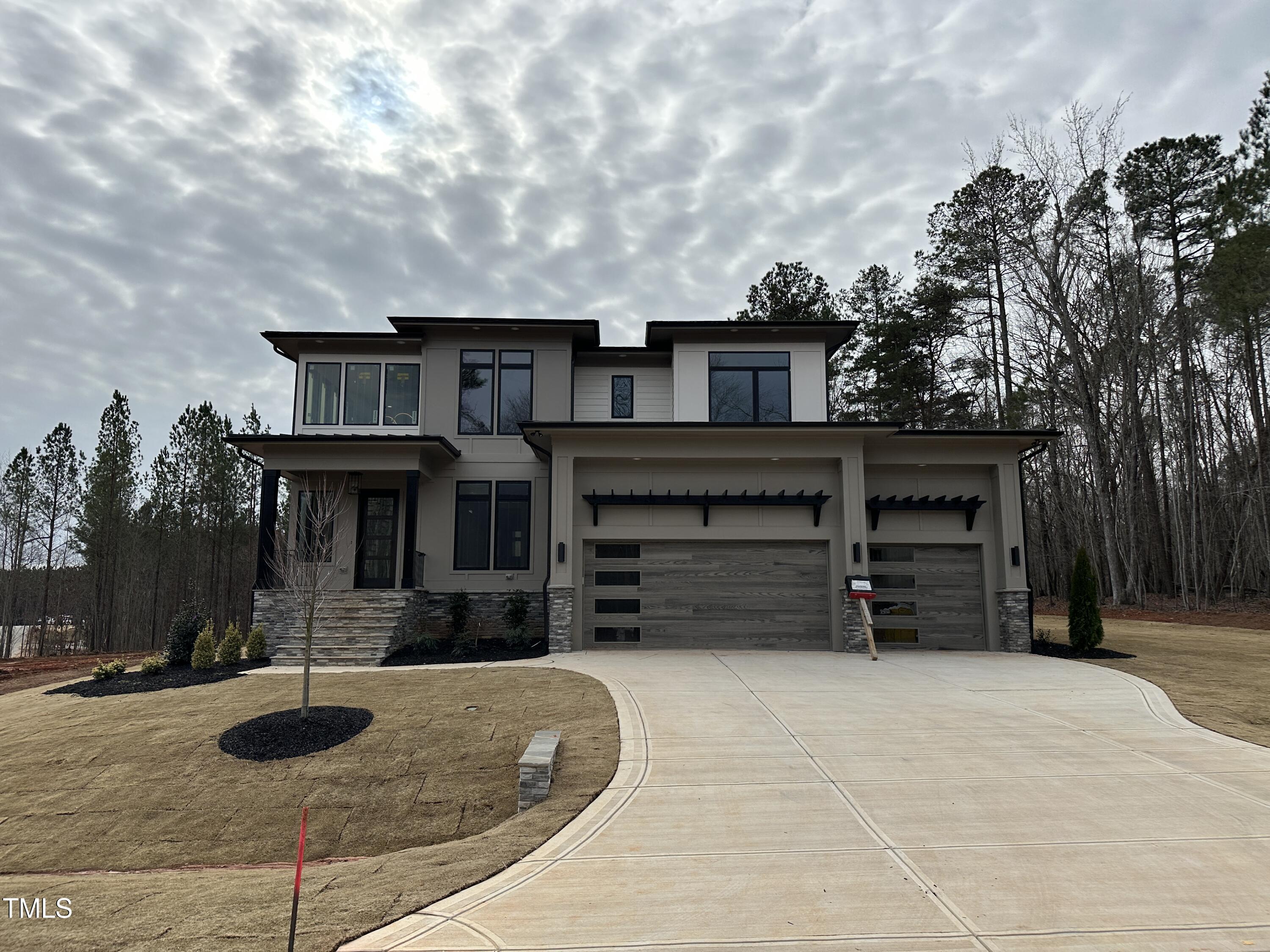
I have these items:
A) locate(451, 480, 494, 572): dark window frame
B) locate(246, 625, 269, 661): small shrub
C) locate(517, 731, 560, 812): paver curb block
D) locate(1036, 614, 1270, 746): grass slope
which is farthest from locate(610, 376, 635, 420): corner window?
locate(517, 731, 560, 812): paver curb block

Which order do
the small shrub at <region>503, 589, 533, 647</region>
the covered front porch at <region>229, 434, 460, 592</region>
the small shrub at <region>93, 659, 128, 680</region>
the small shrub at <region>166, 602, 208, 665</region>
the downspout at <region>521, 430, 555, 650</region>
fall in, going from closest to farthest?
the small shrub at <region>93, 659, 128, 680</region> < the small shrub at <region>166, 602, 208, 665</region> < the downspout at <region>521, 430, 555, 650</region> < the small shrub at <region>503, 589, 533, 647</region> < the covered front porch at <region>229, 434, 460, 592</region>

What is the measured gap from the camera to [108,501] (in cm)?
2703

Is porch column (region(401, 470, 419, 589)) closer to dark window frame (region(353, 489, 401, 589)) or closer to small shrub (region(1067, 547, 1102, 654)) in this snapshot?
dark window frame (region(353, 489, 401, 589))

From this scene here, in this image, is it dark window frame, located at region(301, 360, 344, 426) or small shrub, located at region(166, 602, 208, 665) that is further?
dark window frame, located at region(301, 360, 344, 426)

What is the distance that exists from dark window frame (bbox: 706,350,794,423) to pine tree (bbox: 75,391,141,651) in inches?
974

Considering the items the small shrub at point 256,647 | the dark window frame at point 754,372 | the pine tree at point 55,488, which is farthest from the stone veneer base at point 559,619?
the pine tree at point 55,488

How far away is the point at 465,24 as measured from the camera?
12297 mm

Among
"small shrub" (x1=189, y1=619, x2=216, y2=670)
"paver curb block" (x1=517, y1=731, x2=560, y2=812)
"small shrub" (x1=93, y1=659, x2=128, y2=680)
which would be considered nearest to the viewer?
"paver curb block" (x1=517, y1=731, x2=560, y2=812)

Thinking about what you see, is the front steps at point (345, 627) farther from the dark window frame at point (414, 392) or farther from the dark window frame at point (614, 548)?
the dark window frame at point (414, 392)

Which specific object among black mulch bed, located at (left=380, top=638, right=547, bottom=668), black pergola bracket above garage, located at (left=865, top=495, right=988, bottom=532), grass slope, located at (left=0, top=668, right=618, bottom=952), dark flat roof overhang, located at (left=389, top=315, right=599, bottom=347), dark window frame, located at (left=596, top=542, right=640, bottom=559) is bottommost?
grass slope, located at (left=0, top=668, right=618, bottom=952)

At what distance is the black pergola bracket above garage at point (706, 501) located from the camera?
1468 cm

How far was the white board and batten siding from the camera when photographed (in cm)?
1770

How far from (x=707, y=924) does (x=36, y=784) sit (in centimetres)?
809

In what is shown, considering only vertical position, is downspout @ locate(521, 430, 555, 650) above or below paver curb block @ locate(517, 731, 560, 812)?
above
